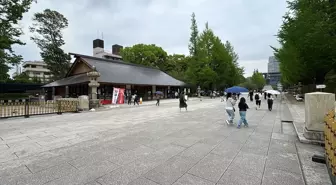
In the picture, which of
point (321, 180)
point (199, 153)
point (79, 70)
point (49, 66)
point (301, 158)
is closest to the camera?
point (321, 180)

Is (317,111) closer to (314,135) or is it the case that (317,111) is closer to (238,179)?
(314,135)

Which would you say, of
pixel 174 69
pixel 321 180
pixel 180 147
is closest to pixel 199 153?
pixel 180 147

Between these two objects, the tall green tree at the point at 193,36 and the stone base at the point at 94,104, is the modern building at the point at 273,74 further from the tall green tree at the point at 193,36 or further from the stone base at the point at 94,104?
the stone base at the point at 94,104

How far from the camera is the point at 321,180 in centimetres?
280

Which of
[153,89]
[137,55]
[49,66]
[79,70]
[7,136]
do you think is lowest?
[7,136]

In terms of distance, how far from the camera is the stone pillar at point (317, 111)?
4.64m

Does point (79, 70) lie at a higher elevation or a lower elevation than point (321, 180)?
higher

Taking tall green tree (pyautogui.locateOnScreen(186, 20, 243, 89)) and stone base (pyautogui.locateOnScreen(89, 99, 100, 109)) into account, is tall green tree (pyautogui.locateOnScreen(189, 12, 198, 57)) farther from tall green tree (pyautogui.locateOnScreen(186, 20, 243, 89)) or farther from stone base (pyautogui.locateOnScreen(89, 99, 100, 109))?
stone base (pyautogui.locateOnScreen(89, 99, 100, 109))

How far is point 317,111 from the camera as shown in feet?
15.7

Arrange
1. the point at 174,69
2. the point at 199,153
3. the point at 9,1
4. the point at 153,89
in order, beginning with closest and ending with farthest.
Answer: the point at 199,153 → the point at 9,1 → the point at 153,89 → the point at 174,69

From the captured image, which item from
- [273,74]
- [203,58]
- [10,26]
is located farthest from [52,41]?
[273,74]

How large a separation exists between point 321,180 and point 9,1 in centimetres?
2652

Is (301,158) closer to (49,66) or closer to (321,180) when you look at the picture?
(321,180)

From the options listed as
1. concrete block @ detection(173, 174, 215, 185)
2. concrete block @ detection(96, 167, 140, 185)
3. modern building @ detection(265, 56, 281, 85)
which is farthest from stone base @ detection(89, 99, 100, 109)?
modern building @ detection(265, 56, 281, 85)
